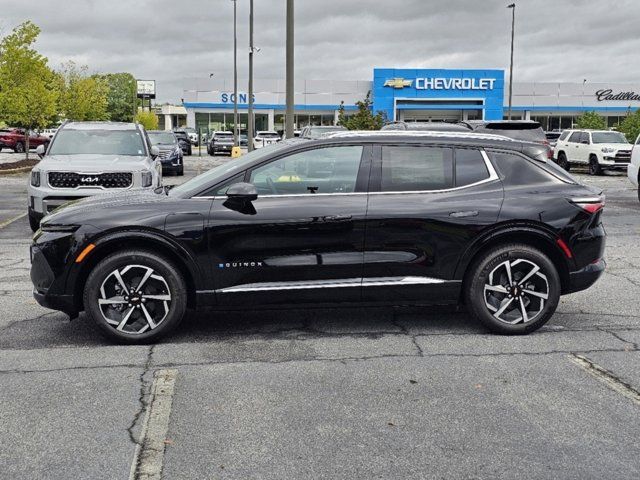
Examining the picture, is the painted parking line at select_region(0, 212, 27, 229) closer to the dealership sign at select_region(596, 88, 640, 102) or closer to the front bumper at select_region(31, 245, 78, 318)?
the front bumper at select_region(31, 245, 78, 318)

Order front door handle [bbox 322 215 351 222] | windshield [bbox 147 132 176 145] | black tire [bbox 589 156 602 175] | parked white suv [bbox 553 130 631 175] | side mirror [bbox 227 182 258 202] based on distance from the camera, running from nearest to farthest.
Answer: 1. side mirror [bbox 227 182 258 202]
2. front door handle [bbox 322 215 351 222]
3. parked white suv [bbox 553 130 631 175]
4. windshield [bbox 147 132 176 145]
5. black tire [bbox 589 156 602 175]

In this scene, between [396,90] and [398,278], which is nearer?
[398,278]

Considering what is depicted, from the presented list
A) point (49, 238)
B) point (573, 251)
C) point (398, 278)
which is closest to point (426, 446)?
point (398, 278)

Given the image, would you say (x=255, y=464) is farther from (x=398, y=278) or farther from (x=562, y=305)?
(x=562, y=305)

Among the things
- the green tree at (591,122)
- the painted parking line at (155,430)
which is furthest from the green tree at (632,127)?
the painted parking line at (155,430)

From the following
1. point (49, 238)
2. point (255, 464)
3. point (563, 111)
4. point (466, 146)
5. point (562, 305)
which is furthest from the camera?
point (563, 111)

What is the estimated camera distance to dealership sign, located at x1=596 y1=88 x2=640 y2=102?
66375 millimetres

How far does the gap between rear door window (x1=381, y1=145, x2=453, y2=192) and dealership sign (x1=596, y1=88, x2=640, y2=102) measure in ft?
218

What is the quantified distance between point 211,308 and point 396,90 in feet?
194

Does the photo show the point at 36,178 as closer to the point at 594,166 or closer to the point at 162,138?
the point at 162,138

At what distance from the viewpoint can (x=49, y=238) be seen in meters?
5.50


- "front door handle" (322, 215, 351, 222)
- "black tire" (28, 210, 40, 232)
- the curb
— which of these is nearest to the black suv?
"front door handle" (322, 215, 351, 222)

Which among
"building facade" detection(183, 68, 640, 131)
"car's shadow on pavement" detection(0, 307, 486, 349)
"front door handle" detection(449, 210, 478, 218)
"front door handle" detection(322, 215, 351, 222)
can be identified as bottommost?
"car's shadow on pavement" detection(0, 307, 486, 349)

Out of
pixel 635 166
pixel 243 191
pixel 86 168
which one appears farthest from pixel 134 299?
pixel 635 166
